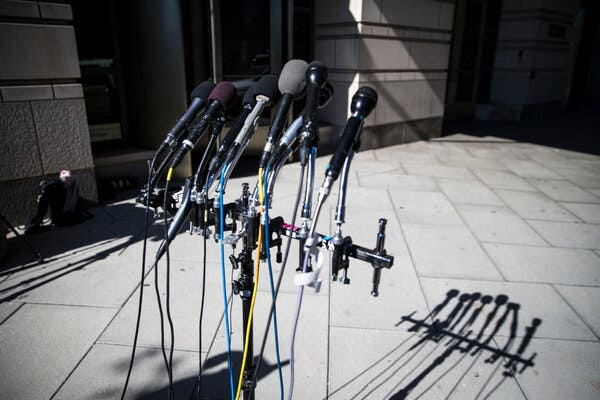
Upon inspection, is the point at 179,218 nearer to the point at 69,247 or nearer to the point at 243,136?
the point at 243,136

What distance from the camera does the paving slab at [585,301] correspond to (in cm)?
344

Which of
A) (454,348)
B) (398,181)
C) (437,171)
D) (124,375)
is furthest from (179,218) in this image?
(437,171)

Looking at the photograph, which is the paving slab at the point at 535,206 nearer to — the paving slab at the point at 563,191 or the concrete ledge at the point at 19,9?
the paving slab at the point at 563,191

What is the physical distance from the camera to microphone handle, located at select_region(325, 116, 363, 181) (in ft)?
4.55

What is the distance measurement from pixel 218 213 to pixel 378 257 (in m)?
0.70

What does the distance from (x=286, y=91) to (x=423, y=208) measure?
4.67 meters

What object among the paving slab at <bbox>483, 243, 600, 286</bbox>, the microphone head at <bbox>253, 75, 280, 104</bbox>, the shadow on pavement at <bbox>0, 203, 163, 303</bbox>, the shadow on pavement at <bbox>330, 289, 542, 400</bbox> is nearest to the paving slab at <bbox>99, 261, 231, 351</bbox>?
the shadow on pavement at <bbox>0, 203, 163, 303</bbox>

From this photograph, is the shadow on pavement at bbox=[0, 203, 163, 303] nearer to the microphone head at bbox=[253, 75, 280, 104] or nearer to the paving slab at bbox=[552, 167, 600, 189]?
the microphone head at bbox=[253, 75, 280, 104]

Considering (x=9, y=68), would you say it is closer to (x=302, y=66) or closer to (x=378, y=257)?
(x=302, y=66)

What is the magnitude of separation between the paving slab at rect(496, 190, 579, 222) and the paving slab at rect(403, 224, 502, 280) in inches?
54.7

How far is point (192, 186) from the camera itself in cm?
177

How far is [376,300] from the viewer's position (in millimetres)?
3621

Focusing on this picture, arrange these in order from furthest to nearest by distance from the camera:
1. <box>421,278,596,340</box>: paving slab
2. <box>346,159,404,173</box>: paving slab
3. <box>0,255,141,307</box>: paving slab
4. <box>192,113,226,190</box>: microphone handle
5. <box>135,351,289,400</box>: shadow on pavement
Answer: <box>346,159,404,173</box>: paving slab
<box>0,255,141,307</box>: paving slab
<box>421,278,596,340</box>: paving slab
<box>135,351,289,400</box>: shadow on pavement
<box>192,113,226,190</box>: microphone handle

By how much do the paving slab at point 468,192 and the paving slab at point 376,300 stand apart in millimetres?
2702
